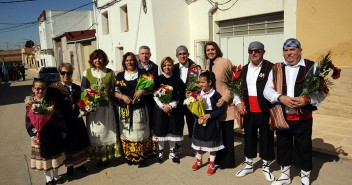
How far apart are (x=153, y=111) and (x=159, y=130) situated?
0.32 metres

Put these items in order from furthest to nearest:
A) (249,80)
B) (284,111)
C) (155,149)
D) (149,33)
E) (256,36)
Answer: (149,33) < (256,36) < (155,149) < (249,80) < (284,111)

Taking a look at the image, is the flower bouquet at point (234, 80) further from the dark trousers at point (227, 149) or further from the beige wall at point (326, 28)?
the beige wall at point (326, 28)

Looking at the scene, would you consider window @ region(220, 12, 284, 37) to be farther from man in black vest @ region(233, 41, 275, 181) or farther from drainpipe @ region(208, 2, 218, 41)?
man in black vest @ region(233, 41, 275, 181)

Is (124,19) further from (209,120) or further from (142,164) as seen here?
(209,120)

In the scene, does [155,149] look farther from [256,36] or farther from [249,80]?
[256,36]

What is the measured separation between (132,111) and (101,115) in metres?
0.50

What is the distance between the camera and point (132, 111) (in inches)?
169

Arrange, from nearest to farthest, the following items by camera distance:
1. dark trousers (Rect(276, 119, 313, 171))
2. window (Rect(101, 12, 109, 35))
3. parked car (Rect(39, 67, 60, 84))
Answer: dark trousers (Rect(276, 119, 313, 171))
window (Rect(101, 12, 109, 35))
parked car (Rect(39, 67, 60, 84))

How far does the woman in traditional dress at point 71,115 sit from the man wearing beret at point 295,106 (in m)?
2.73

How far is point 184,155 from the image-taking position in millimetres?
5016

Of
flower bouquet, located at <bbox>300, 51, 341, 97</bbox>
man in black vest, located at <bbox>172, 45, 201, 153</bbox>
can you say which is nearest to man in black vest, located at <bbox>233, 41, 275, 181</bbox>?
flower bouquet, located at <bbox>300, 51, 341, 97</bbox>

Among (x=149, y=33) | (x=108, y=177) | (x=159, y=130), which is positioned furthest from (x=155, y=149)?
(x=149, y=33)

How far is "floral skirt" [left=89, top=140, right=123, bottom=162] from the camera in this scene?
4.43 m

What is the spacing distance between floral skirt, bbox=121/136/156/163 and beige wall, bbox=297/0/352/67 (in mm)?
4844
